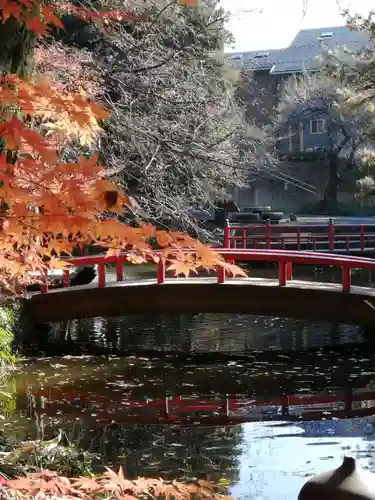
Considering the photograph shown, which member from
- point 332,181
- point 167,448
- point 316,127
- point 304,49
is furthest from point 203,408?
point 304,49

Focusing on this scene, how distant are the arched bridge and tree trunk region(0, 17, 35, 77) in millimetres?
8244

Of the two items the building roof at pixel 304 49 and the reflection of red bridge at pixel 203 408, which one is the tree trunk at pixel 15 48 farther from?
the building roof at pixel 304 49

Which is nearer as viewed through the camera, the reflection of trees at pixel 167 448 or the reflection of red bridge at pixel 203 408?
the reflection of trees at pixel 167 448

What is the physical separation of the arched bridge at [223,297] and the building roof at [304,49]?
32.1 m

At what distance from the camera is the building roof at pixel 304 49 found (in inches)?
1711

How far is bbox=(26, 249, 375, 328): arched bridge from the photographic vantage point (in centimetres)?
1197

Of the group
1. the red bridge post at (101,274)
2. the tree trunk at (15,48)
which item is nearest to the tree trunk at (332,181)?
the red bridge post at (101,274)

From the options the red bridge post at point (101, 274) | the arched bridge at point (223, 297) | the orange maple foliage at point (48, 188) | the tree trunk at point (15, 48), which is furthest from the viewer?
the red bridge post at point (101, 274)

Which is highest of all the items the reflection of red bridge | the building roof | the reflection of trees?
the building roof

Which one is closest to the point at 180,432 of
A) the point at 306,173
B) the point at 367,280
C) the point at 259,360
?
the point at 259,360

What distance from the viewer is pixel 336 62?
2122 centimetres

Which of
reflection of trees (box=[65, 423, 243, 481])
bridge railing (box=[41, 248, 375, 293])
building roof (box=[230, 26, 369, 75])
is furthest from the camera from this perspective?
building roof (box=[230, 26, 369, 75])

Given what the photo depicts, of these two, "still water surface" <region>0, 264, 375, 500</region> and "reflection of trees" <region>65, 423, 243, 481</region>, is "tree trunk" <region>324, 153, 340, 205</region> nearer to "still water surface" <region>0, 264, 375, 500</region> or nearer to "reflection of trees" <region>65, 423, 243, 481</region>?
"still water surface" <region>0, 264, 375, 500</region>

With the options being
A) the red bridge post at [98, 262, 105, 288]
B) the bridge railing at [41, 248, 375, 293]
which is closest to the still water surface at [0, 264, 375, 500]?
the red bridge post at [98, 262, 105, 288]
